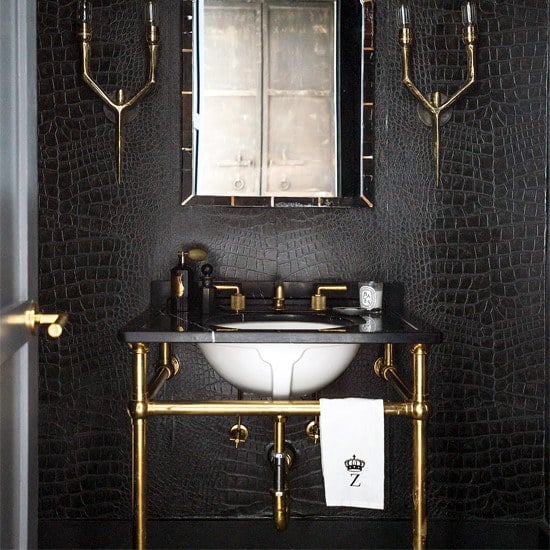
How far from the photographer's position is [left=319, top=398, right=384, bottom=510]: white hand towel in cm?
194

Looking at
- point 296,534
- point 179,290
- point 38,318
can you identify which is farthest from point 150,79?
point 296,534

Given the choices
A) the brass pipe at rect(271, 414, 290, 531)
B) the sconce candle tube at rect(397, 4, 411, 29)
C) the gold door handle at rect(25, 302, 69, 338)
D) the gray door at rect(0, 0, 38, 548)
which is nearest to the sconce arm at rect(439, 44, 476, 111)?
the sconce candle tube at rect(397, 4, 411, 29)

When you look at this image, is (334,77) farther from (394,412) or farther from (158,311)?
(394,412)

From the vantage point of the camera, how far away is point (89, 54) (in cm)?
248

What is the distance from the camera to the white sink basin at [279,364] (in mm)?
2020

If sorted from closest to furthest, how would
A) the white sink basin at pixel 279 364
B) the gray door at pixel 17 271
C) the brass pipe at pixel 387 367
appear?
the gray door at pixel 17 271, the white sink basin at pixel 279 364, the brass pipe at pixel 387 367

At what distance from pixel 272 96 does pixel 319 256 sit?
53 centimetres

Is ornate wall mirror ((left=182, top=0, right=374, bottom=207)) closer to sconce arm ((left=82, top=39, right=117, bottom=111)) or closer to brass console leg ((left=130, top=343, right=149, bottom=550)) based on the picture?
sconce arm ((left=82, top=39, right=117, bottom=111))

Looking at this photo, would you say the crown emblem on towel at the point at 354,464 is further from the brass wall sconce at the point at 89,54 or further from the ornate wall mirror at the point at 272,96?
the brass wall sconce at the point at 89,54

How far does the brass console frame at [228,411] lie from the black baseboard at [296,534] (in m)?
0.64

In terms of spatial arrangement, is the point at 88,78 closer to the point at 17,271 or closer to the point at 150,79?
the point at 150,79

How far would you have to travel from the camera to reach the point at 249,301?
2.52 m

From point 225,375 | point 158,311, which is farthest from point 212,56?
point 225,375

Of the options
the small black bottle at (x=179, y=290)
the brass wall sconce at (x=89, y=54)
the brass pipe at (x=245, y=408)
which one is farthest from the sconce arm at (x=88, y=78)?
the brass pipe at (x=245, y=408)
